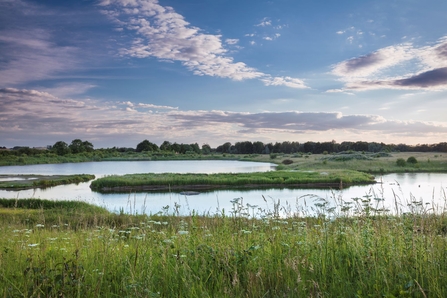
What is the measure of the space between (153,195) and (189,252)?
28.6 meters

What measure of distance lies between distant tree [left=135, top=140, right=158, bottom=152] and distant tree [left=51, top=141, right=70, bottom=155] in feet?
104

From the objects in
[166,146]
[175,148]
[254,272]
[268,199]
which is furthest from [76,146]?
[254,272]

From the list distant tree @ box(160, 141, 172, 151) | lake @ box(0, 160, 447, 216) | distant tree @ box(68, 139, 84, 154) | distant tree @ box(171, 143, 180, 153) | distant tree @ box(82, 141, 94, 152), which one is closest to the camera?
lake @ box(0, 160, 447, 216)

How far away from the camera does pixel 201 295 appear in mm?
3568

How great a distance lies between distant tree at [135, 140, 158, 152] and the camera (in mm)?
143887

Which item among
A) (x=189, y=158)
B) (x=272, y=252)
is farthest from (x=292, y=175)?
(x=189, y=158)

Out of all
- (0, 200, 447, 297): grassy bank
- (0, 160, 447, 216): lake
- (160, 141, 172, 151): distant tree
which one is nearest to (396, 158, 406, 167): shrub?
(0, 160, 447, 216): lake

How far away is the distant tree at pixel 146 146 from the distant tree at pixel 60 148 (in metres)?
31.7

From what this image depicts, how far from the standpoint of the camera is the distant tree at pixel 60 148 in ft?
369

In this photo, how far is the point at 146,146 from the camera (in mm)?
144750

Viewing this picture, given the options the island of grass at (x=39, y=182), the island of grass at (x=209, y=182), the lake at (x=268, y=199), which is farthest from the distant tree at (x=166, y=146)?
the lake at (x=268, y=199)

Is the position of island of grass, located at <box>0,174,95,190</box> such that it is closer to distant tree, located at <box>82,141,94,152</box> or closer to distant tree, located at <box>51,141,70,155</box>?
distant tree, located at <box>51,141,70,155</box>

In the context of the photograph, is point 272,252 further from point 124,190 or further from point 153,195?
point 124,190

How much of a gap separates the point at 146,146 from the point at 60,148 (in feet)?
122
